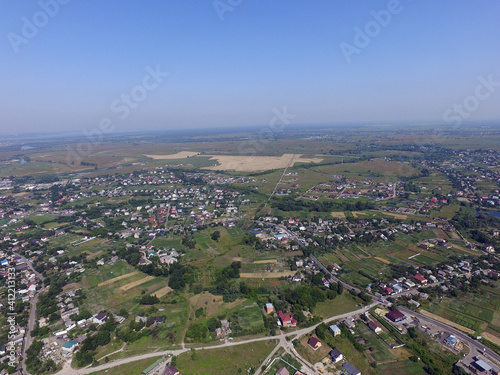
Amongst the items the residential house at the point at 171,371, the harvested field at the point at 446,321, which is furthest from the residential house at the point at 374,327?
the residential house at the point at 171,371

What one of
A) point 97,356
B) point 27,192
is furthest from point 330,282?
point 27,192

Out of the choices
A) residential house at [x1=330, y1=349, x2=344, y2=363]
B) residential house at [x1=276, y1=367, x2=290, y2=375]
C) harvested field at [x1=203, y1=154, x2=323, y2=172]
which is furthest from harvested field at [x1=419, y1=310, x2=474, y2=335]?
harvested field at [x1=203, y1=154, x2=323, y2=172]

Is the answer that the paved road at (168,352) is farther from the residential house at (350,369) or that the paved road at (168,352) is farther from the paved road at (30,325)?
the residential house at (350,369)

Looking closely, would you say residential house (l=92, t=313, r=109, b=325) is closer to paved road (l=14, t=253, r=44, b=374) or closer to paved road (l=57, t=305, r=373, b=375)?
paved road (l=57, t=305, r=373, b=375)

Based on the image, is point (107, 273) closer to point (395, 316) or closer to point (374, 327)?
point (374, 327)

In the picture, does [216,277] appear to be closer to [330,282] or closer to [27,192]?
[330,282]
